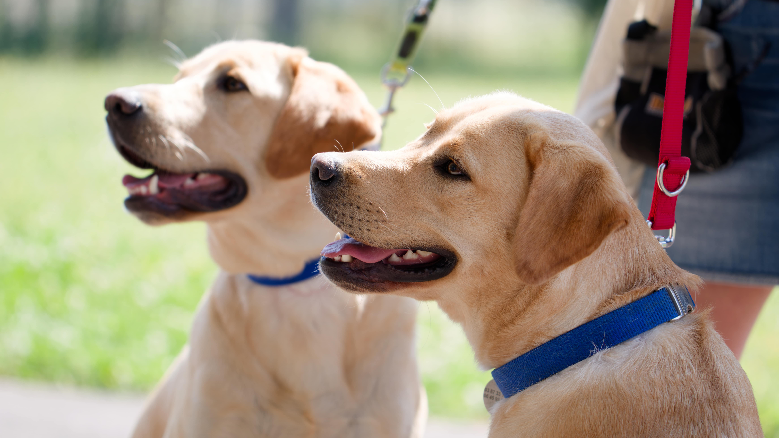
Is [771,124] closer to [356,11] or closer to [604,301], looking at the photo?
[604,301]

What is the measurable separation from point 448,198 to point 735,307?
1.79 meters

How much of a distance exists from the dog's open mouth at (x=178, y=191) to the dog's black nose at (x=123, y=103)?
0.56 ft

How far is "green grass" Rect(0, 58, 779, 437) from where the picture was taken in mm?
5454

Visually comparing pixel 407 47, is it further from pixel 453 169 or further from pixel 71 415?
pixel 71 415

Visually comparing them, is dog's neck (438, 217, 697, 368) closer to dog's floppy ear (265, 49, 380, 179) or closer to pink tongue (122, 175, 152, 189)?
dog's floppy ear (265, 49, 380, 179)

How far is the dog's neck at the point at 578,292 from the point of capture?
2254 mm

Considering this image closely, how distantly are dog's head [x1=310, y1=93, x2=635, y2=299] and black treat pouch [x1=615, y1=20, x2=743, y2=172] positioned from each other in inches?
38.2

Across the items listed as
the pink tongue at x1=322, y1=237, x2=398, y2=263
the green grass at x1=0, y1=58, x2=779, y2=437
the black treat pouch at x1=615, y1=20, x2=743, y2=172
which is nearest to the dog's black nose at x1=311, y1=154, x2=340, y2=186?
the pink tongue at x1=322, y1=237, x2=398, y2=263

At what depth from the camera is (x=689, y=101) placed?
10.7 feet

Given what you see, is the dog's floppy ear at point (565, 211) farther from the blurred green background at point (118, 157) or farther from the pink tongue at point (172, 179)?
the blurred green background at point (118, 157)

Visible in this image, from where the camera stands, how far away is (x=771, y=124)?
10.6 ft

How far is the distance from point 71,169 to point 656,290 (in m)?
10.4

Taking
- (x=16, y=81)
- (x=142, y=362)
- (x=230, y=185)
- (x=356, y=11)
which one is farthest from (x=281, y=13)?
(x=230, y=185)

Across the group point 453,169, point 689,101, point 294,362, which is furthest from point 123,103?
point 689,101
